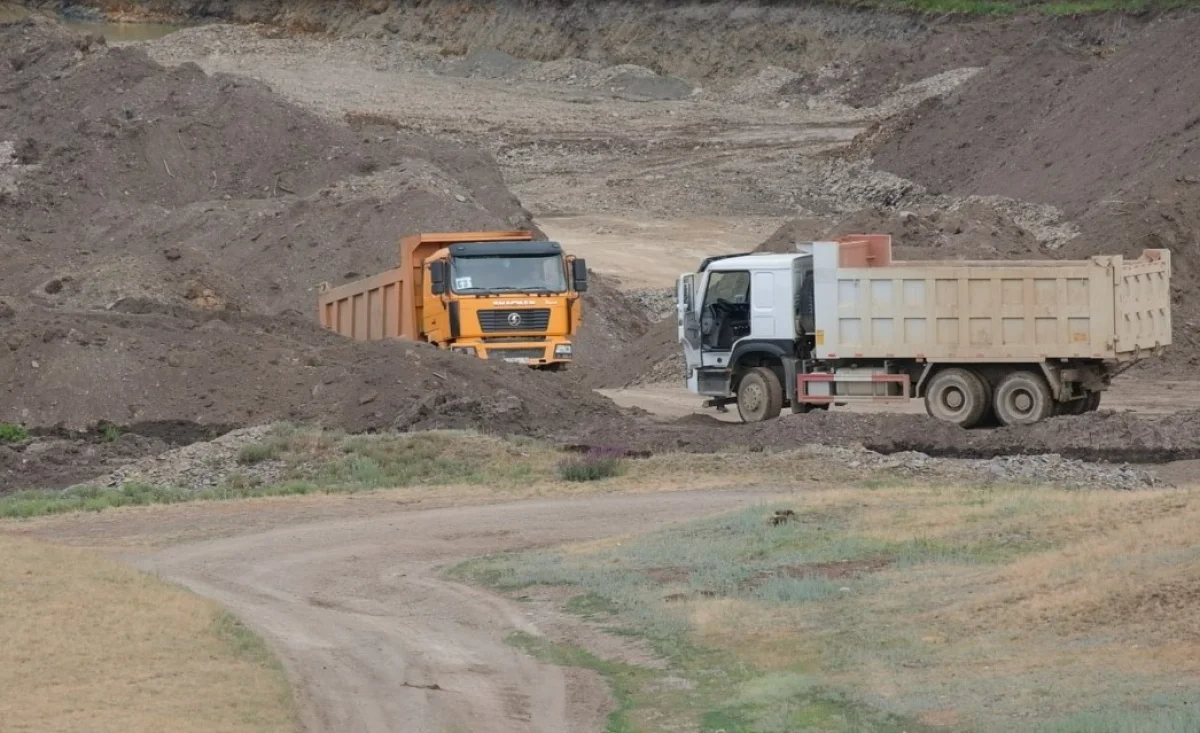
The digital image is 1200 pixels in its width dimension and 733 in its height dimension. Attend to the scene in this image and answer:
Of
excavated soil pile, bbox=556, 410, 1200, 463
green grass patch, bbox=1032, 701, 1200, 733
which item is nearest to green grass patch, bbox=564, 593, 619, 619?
green grass patch, bbox=1032, 701, 1200, 733

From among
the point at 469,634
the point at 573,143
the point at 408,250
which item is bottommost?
the point at 469,634

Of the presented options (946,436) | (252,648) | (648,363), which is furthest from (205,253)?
(252,648)

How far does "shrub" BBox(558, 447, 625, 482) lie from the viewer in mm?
28089

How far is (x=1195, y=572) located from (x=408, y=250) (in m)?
24.5

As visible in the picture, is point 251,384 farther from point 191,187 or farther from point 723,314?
point 191,187

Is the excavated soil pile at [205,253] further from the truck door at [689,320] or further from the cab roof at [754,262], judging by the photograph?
the cab roof at [754,262]

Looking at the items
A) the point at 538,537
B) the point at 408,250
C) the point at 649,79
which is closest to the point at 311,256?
the point at 408,250

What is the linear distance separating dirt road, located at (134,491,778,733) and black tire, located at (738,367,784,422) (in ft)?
22.7

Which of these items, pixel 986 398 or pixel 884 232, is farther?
pixel 884 232

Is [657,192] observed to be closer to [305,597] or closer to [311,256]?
[311,256]

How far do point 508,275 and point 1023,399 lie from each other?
33.1 ft

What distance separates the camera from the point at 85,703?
47.2 ft

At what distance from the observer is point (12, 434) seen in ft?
105

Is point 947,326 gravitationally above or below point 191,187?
below
